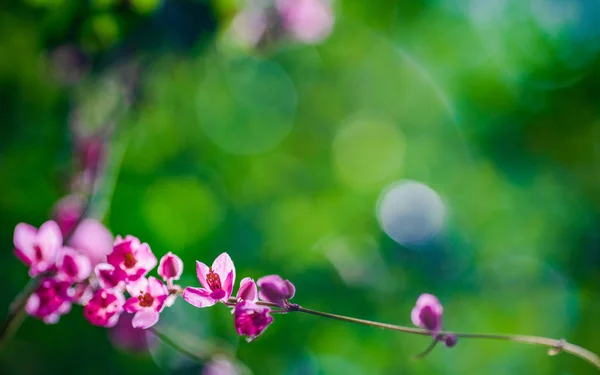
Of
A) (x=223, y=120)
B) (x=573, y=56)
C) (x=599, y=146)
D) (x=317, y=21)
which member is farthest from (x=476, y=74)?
(x=317, y=21)

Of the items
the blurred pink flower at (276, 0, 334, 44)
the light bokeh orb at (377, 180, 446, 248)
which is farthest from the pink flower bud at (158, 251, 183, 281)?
the light bokeh orb at (377, 180, 446, 248)

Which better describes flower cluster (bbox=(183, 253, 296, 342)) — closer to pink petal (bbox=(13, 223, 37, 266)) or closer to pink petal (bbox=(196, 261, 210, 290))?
pink petal (bbox=(196, 261, 210, 290))

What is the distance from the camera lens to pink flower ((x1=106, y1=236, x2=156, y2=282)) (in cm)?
44

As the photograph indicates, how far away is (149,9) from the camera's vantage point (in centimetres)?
81

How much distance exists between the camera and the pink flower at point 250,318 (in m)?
0.42

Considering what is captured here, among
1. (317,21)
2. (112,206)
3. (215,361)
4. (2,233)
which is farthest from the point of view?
(112,206)

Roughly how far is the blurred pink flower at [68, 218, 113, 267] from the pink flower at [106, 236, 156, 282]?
29cm

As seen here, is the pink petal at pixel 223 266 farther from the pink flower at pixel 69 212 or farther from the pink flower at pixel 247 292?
the pink flower at pixel 69 212

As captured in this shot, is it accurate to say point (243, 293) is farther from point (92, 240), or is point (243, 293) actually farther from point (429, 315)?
point (92, 240)

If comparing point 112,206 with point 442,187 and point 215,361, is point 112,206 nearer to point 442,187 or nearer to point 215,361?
point 215,361

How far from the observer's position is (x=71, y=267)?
48cm

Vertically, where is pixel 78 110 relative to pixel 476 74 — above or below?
below

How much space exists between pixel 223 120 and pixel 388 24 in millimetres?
751

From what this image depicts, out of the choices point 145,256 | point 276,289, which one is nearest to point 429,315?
point 276,289
